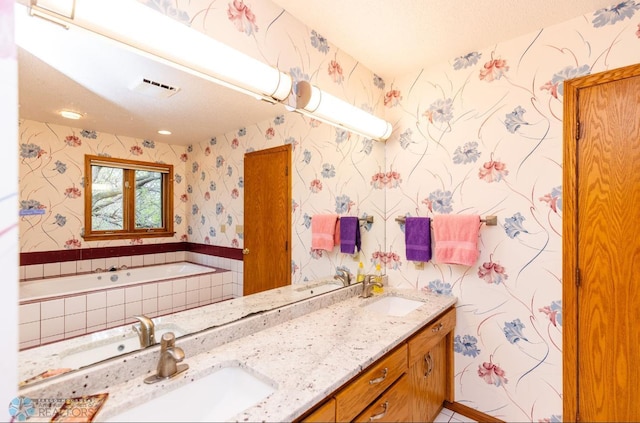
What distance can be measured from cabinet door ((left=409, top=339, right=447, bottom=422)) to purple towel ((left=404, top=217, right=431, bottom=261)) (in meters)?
0.52

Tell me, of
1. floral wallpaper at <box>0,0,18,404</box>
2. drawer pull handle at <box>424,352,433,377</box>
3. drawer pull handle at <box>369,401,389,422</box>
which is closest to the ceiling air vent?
floral wallpaper at <box>0,0,18,404</box>

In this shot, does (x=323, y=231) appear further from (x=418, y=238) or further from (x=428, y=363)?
(x=428, y=363)

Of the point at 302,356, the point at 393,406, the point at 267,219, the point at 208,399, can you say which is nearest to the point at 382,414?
the point at 393,406

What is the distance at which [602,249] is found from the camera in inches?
57.6

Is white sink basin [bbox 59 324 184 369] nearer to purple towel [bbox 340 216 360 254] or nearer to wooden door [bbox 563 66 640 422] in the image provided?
purple towel [bbox 340 216 360 254]

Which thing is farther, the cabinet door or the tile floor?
the tile floor

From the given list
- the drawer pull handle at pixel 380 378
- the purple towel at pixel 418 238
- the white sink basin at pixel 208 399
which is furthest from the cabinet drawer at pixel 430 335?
the white sink basin at pixel 208 399

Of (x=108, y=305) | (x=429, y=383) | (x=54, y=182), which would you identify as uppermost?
(x=54, y=182)

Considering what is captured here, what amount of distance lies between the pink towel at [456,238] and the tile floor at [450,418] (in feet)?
3.04

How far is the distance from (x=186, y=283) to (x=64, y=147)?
0.56 meters

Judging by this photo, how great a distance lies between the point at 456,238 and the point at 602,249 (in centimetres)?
65

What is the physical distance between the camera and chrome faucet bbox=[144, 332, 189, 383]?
92cm

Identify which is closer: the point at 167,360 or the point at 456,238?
the point at 167,360

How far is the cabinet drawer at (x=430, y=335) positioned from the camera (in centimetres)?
139
